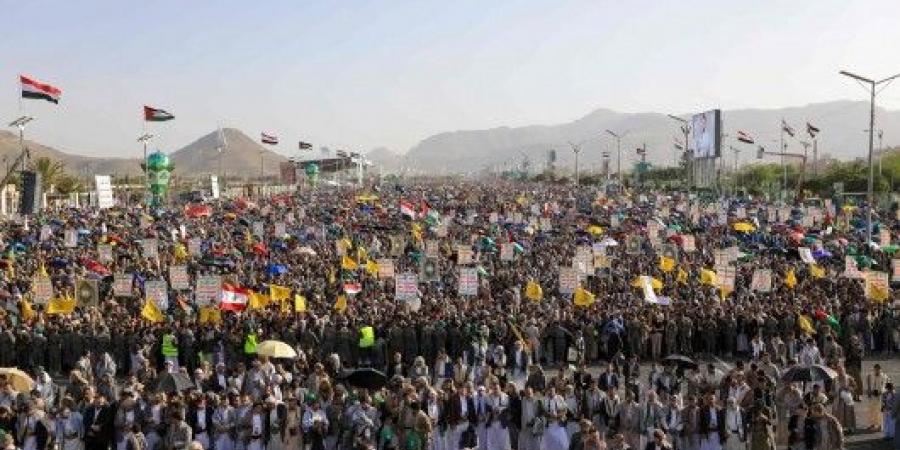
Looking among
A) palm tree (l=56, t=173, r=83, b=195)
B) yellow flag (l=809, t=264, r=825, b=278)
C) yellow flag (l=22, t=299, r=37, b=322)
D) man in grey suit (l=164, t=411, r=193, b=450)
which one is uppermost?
palm tree (l=56, t=173, r=83, b=195)

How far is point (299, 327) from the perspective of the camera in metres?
23.3

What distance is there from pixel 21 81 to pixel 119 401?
39.6m

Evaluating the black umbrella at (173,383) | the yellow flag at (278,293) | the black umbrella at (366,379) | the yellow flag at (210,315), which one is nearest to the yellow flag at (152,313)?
the yellow flag at (210,315)

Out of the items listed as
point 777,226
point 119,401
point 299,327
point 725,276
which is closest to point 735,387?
Answer: point 119,401

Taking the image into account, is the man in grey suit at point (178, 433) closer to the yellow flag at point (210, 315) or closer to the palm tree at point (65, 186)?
the yellow flag at point (210, 315)

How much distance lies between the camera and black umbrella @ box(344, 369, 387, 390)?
1570 centimetres

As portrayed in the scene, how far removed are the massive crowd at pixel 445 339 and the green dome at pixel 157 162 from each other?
1988 cm

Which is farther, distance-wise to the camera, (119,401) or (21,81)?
(21,81)

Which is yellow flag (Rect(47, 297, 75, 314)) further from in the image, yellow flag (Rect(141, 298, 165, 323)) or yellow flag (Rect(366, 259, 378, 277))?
yellow flag (Rect(366, 259, 378, 277))

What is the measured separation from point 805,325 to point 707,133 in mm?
78916

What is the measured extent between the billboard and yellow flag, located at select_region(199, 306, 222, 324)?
3022 inches

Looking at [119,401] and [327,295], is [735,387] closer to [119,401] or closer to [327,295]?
[119,401]

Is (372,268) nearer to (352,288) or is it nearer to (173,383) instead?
(352,288)

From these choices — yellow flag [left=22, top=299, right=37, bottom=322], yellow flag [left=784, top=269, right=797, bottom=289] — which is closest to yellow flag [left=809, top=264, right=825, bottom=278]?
yellow flag [left=784, top=269, right=797, bottom=289]
